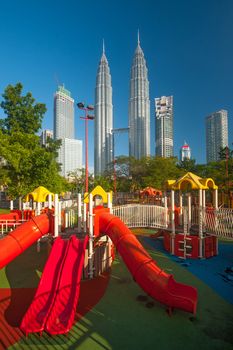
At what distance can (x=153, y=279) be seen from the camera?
24.0ft

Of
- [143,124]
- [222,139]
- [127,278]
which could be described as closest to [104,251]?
[127,278]

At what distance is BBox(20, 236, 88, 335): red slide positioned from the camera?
6.15 metres

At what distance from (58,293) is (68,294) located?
31cm

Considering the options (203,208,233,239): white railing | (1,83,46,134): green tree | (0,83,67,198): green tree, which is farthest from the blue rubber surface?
(1,83,46,134): green tree

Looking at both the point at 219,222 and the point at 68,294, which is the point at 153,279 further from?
the point at 219,222

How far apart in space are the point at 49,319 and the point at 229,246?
12.9 m

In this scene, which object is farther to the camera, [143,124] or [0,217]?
[143,124]

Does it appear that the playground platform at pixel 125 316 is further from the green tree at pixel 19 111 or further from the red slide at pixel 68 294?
the green tree at pixel 19 111

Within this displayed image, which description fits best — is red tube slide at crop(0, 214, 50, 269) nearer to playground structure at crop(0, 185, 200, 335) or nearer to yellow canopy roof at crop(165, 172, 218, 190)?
playground structure at crop(0, 185, 200, 335)

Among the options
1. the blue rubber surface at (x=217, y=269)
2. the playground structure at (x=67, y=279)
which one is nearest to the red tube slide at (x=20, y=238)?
the playground structure at (x=67, y=279)

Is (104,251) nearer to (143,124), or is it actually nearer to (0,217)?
(0,217)

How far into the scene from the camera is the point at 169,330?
6.23 metres

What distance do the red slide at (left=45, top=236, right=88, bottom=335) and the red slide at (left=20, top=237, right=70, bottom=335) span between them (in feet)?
0.54

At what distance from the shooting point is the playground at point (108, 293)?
5.97 metres
